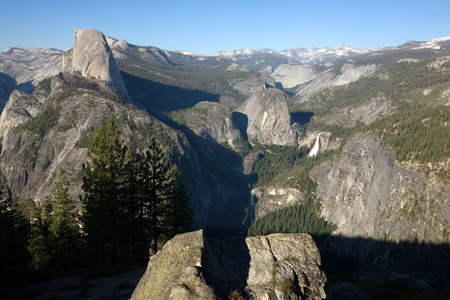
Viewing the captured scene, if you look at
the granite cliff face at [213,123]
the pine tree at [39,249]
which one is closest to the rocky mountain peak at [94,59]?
the granite cliff face at [213,123]

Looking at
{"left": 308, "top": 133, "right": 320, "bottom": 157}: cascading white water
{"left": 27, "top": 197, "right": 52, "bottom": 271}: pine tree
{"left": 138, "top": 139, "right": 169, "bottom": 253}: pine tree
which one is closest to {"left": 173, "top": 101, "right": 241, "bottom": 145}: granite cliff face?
{"left": 308, "top": 133, "right": 320, "bottom": 157}: cascading white water

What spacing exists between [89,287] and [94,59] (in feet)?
497

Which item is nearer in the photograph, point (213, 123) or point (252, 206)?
point (252, 206)

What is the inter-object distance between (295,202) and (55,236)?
89.0 meters

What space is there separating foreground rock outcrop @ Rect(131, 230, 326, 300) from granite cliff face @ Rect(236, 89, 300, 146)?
164 metres

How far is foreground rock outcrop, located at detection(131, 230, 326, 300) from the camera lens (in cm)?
1137

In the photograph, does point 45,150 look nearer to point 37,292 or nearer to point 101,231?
point 101,231

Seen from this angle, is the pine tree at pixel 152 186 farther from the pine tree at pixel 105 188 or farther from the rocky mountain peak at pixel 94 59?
the rocky mountain peak at pixel 94 59

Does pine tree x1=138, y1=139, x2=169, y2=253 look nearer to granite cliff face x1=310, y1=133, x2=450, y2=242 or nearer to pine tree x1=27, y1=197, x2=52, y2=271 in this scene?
pine tree x1=27, y1=197, x2=52, y2=271

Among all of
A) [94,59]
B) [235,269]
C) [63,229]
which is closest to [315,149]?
[94,59]

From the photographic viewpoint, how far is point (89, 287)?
888 inches

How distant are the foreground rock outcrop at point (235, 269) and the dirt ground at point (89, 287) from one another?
745cm

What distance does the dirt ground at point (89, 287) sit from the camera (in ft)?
64.0

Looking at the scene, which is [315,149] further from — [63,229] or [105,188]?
[105,188]
